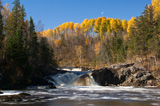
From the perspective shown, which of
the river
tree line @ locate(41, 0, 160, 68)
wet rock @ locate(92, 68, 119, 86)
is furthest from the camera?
tree line @ locate(41, 0, 160, 68)

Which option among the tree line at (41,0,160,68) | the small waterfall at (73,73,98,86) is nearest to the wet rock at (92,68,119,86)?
the small waterfall at (73,73,98,86)

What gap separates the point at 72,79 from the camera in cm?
4703

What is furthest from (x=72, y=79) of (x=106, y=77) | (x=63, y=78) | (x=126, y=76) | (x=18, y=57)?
(x=18, y=57)

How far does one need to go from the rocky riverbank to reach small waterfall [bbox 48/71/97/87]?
63.5 inches

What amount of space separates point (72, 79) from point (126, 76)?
1306 cm

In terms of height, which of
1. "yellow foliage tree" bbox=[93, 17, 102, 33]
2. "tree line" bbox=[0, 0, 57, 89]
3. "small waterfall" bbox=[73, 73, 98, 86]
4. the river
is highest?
"yellow foliage tree" bbox=[93, 17, 102, 33]

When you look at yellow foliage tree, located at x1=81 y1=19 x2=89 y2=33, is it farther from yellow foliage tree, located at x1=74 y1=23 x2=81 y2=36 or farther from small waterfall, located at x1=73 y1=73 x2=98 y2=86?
small waterfall, located at x1=73 y1=73 x2=98 y2=86

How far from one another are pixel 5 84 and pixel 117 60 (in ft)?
135

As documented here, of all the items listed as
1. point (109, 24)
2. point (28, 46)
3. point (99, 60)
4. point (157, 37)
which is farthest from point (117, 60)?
point (109, 24)

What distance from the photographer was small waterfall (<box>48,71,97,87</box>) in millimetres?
45062

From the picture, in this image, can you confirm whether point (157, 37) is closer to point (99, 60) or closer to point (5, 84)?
point (99, 60)

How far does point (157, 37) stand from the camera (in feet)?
154

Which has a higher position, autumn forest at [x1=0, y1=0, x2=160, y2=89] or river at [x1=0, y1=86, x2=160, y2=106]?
autumn forest at [x1=0, y1=0, x2=160, y2=89]

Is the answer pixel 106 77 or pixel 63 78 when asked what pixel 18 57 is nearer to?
pixel 63 78
